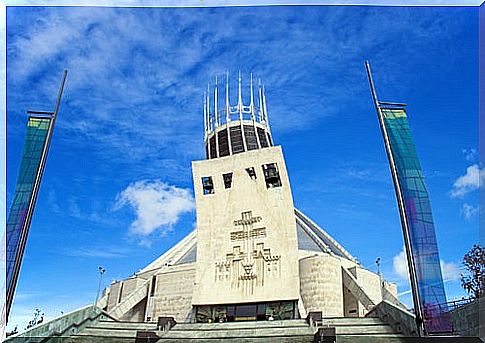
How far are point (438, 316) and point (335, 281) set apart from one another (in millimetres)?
7053

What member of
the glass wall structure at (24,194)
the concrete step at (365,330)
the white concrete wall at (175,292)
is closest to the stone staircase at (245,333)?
the concrete step at (365,330)

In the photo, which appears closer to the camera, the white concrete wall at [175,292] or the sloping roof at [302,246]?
the white concrete wall at [175,292]

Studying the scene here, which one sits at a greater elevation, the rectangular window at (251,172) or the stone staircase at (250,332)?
the rectangular window at (251,172)

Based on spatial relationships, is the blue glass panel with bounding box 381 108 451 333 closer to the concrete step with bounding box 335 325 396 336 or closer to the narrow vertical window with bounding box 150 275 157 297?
the concrete step with bounding box 335 325 396 336

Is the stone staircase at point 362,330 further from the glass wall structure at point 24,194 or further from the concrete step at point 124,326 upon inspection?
the glass wall structure at point 24,194

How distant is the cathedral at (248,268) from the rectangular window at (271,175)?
0.02 metres

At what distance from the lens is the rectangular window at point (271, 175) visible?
1131cm

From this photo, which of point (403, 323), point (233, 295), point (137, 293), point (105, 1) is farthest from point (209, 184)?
point (105, 1)

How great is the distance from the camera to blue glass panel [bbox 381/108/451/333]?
5797 millimetres


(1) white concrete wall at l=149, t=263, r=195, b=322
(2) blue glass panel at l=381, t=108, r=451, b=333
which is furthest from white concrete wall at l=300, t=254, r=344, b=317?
(2) blue glass panel at l=381, t=108, r=451, b=333

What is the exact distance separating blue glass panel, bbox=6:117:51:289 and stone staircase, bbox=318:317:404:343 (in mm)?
4154

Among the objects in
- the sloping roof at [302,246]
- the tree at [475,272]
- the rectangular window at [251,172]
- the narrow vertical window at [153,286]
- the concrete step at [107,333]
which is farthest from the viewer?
the sloping roof at [302,246]

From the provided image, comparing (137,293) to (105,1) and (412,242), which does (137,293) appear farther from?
(105,1)

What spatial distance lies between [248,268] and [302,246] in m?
4.99
